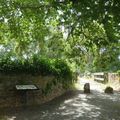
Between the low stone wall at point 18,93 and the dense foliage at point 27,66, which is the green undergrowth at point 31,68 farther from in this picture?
the low stone wall at point 18,93

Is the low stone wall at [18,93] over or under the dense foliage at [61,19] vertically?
under

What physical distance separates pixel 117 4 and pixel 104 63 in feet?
57.3

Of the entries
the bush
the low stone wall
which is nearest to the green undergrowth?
the bush

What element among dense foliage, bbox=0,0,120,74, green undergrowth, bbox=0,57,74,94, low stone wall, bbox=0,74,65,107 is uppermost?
dense foliage, bbox=0,0,120,74

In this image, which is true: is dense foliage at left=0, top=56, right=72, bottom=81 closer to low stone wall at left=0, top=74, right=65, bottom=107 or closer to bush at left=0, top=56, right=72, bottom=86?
bush at left=0, top=56, right=72, bottom=86

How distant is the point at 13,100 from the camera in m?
13.9

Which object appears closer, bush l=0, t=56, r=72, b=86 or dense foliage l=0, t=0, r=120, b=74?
dense foliage l=0, t=0, r=120, b=74

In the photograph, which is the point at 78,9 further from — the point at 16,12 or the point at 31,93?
the point at 31,93

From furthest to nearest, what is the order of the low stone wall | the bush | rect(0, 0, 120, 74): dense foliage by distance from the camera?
the bush < the low stone wall < rect(0, 0, 120, 74): dense foliage

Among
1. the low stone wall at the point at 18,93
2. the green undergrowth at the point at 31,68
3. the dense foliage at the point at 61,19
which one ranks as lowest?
the low stone wall at the point at 18,93

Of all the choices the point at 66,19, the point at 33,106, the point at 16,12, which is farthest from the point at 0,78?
the point at 66,19

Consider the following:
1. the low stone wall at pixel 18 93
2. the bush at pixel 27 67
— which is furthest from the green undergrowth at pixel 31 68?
the low stone wall at pixel 18 93

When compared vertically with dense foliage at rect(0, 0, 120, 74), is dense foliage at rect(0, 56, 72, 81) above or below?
below

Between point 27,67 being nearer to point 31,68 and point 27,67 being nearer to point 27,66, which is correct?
point 27,66
